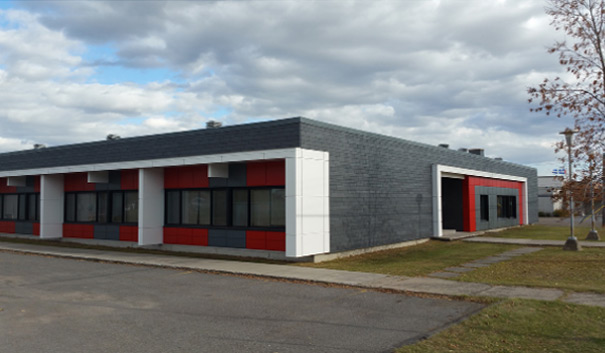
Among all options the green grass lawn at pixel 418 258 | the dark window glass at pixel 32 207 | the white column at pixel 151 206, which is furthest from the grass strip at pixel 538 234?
the dark window glass at pixel 32 207

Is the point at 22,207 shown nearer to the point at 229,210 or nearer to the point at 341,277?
the point at 229,210

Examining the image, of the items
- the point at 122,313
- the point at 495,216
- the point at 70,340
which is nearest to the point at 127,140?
the point at 122,313

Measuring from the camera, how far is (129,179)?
22.1 meters

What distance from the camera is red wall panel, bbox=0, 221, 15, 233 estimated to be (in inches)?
1102

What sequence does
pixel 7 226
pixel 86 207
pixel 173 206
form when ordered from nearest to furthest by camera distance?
pixel 173 206
pixel 86 207
pixel 7 226

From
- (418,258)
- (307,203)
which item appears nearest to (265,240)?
(307,203)

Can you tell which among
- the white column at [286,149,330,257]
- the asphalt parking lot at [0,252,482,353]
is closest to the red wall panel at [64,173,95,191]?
the asphalt parking lot at [0,252,482,353]

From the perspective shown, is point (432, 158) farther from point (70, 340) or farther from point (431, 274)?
point (70, 340)

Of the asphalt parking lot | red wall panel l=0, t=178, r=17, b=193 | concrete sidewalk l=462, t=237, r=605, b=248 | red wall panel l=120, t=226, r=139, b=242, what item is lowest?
the asphalt parking lot

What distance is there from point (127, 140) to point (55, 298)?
1116cm

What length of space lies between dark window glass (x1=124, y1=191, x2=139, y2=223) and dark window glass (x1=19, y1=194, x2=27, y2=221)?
8.75 m

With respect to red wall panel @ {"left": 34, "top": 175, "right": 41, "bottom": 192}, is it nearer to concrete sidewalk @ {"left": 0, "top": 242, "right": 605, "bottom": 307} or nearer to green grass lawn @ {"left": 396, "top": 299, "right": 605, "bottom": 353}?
concrete sidewalk @ {"left": 0, "top": 242, "right": 605, "bottom": 307}

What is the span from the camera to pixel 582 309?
30.5 ft

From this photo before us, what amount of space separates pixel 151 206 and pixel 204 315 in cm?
1184
